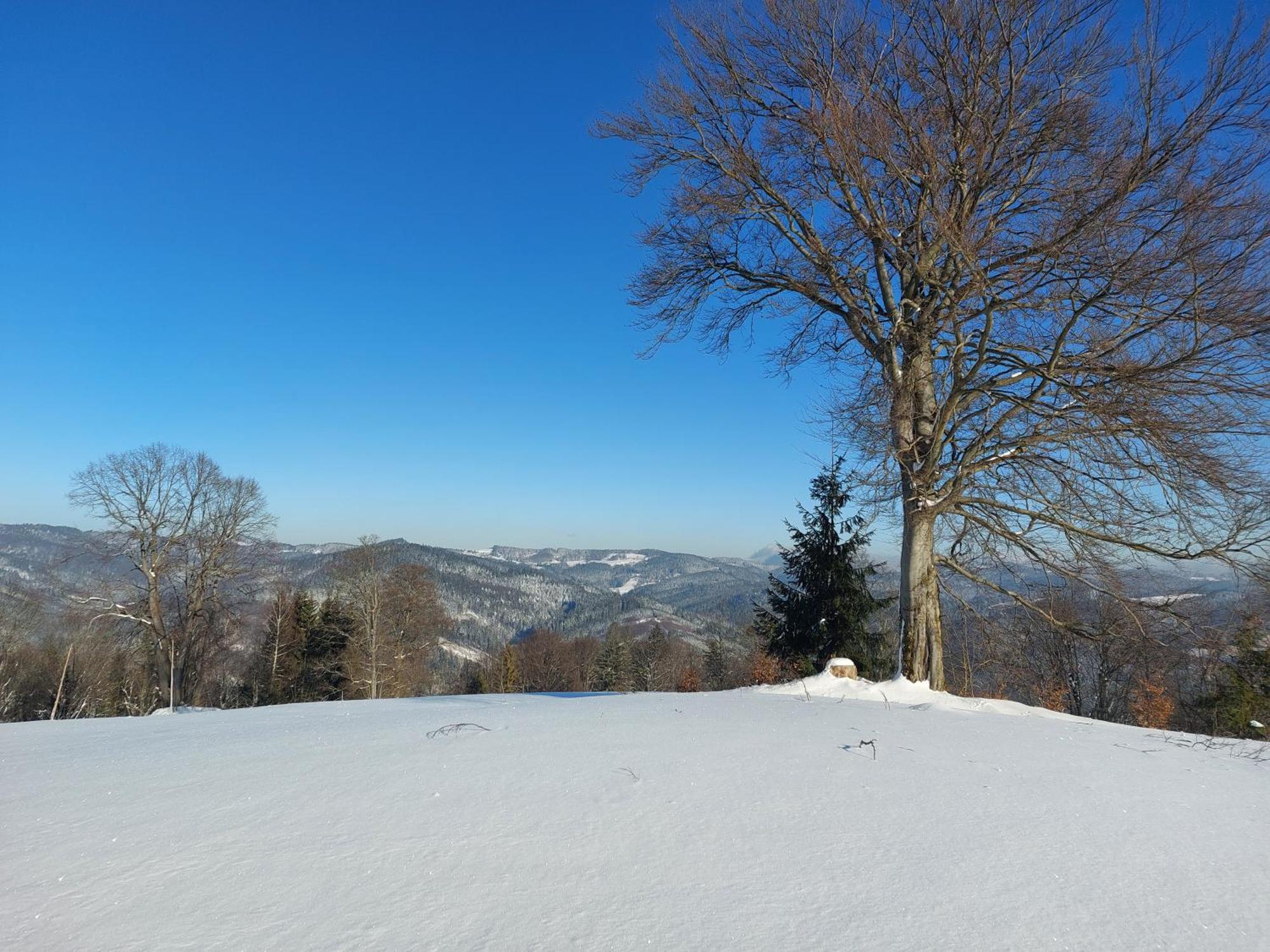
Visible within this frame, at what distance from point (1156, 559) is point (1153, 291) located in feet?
8.80

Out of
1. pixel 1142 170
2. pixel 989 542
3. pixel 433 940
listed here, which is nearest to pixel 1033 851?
A: pixel 433 940

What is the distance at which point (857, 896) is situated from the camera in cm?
192

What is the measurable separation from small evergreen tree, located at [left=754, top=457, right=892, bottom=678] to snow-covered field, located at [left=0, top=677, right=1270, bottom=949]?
15029 mm

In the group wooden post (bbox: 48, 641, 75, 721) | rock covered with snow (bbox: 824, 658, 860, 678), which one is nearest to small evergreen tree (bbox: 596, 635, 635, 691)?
wooden post (bbox: 48, 641, 75, 721)

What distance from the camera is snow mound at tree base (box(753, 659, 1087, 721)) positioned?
5766 millimetres

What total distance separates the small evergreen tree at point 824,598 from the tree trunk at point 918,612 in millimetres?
10753

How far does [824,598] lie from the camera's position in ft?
61.8

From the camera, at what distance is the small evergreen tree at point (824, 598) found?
60.6 feet

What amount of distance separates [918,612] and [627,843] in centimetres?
577

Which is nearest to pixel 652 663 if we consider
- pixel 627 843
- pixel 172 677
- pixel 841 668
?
pixel 172 677

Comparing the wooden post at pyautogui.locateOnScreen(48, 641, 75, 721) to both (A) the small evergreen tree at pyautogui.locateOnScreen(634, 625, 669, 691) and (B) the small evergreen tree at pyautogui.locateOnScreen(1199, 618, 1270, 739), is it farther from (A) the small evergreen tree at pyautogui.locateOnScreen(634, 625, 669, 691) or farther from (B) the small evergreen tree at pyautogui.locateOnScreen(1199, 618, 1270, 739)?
(A) the small evergreen tree at pyautogui.locateOnScreen(634, 625, 669, 691)

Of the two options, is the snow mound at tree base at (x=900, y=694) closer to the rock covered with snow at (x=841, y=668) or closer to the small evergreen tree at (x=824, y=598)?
the rock covered with snow at (x=841, y=668)

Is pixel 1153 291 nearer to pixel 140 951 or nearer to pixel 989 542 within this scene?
pixel 989 542

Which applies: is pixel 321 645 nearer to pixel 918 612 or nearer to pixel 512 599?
pixel 918 612
